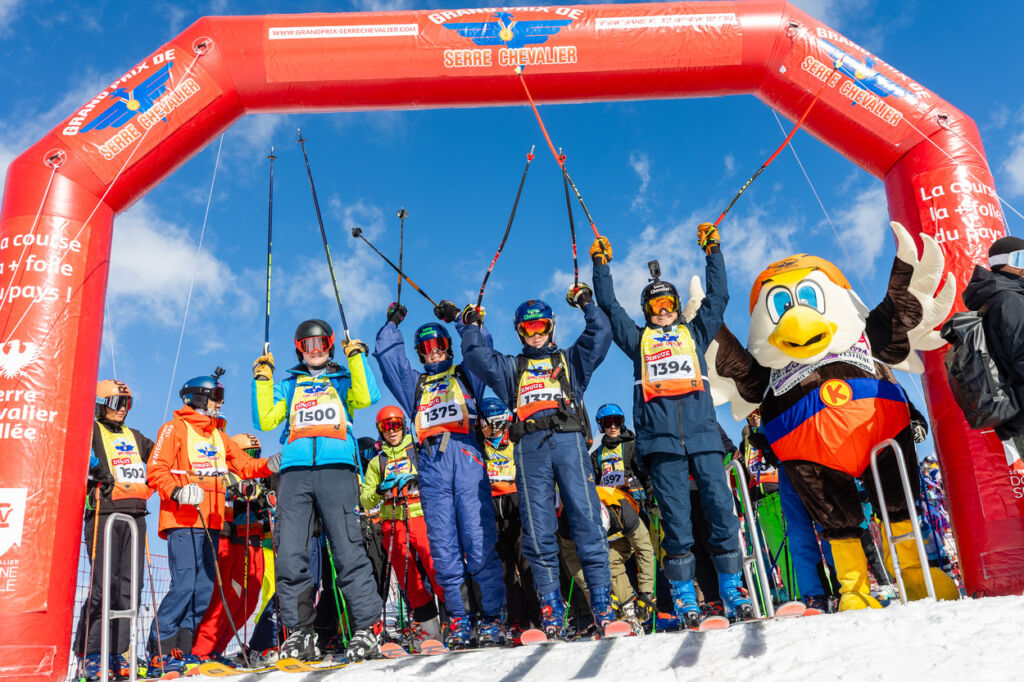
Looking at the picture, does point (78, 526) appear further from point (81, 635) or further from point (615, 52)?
point (615, 52)

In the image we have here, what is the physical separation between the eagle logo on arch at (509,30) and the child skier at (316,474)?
263 centimetres

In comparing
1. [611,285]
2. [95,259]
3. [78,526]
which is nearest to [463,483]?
[611,285]

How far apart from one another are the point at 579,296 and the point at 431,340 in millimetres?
1247

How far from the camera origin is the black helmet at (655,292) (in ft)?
17.5

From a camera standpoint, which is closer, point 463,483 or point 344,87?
point 463,483

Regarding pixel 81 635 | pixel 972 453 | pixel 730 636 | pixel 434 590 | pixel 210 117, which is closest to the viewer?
pixel 730 636

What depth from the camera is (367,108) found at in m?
6.57

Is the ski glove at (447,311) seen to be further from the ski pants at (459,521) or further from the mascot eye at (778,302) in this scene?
the mascot eye at (778,302)

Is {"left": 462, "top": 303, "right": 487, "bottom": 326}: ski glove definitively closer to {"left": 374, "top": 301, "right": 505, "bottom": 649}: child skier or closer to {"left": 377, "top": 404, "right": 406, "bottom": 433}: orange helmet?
{"left": 374, "top": 301, "right": 505, "bottom": 649}: child skier

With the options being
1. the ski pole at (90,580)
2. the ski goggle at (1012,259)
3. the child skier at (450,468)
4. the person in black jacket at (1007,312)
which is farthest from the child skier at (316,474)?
the ski goggle at (1012,259)

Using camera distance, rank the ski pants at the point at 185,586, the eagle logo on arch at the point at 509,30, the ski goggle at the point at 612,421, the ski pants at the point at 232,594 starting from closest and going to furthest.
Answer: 1. the ski pants at the point at 185,586
2. the eagle logo on arch at the point at 509,30
3. the ski pants at the point at 232,594
4. the ski goggle at the point at 612,421

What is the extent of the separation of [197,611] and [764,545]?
5.02 metres

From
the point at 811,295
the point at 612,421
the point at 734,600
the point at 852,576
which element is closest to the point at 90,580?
the point at 734,600

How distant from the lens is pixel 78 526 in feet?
18.0
